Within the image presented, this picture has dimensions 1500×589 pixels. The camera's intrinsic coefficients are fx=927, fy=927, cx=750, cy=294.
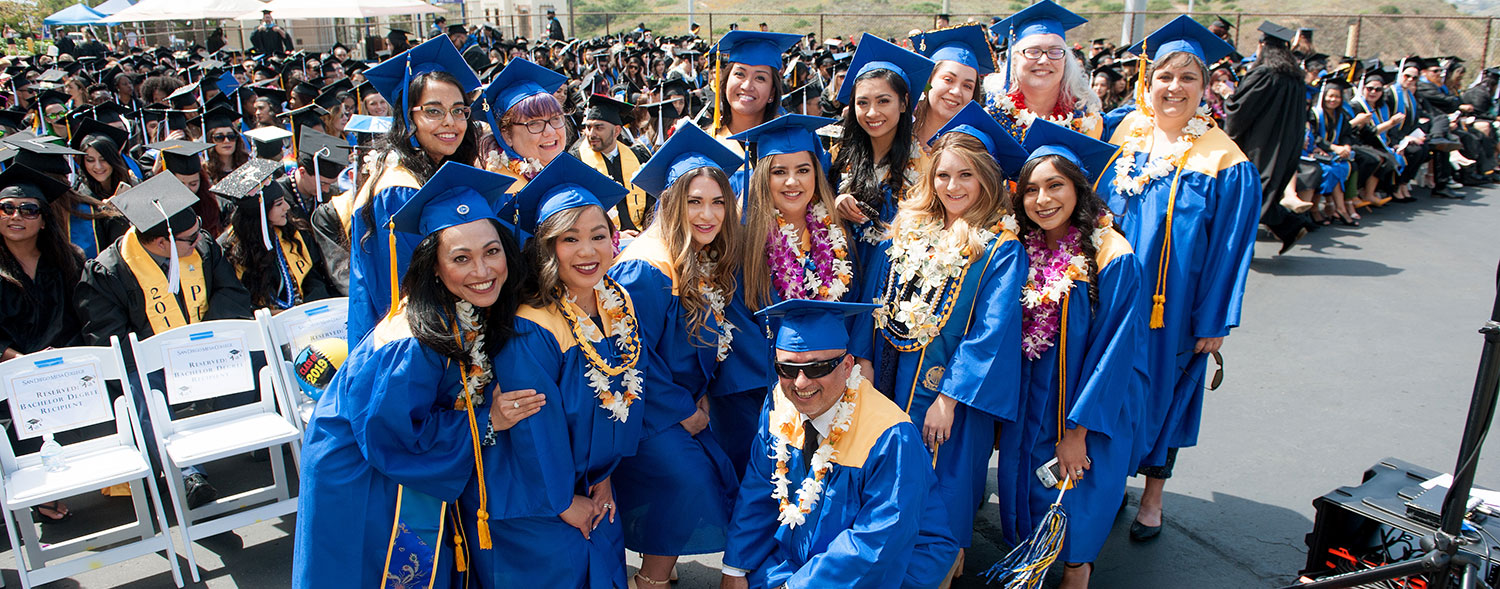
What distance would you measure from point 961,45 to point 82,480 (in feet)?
13.3

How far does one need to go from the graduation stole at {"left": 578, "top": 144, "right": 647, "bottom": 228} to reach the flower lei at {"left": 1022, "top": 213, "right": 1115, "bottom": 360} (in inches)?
106

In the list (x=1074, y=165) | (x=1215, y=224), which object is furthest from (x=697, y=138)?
(x=1215, y=224)

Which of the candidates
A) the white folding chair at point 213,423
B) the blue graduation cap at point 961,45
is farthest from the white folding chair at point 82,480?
the blue graduation cap at point 961,45

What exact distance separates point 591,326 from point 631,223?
8.48ft

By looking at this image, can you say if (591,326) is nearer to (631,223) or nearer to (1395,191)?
(631,223)

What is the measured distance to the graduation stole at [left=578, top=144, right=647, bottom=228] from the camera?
5731 millimetres

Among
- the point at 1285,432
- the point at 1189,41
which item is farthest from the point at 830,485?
the point at 1285,432

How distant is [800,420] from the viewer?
9.63 ft

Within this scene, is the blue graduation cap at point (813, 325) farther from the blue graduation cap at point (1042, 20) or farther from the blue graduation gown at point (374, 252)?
the blue graduation cap at point (1042, 20)

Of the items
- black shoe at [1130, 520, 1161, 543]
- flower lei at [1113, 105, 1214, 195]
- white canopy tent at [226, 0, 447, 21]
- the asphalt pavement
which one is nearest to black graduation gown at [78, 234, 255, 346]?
the asphalt pavement

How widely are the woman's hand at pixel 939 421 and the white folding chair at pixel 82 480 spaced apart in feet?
9.90

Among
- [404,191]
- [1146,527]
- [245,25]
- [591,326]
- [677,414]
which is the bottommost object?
[1146,527]

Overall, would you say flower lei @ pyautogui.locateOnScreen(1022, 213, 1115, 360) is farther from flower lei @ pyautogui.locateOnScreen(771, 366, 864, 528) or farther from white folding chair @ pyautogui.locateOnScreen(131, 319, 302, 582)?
white folding chair @ pyautogui.locateOnScreen(131, 319, 302, 582)

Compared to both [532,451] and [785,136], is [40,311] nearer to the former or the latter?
[532,451]
